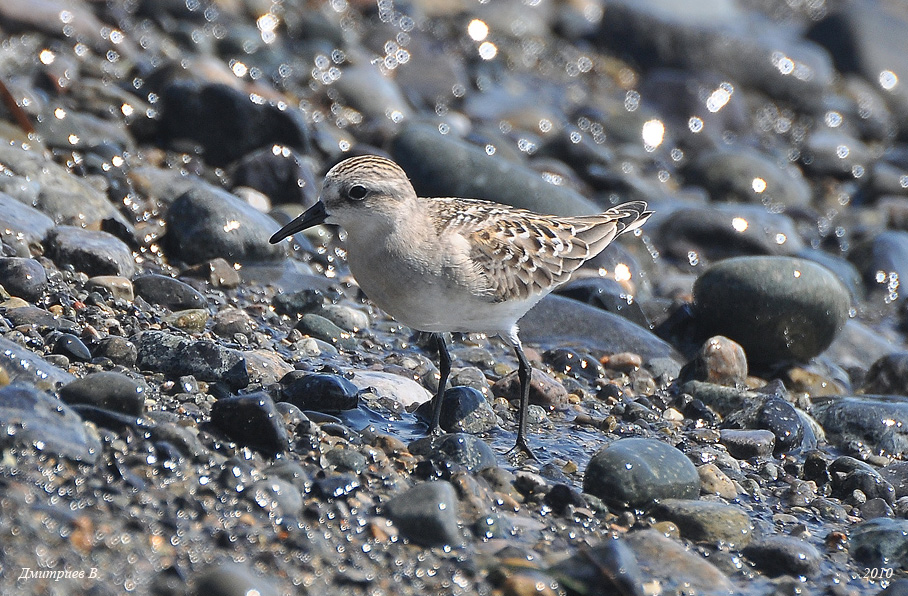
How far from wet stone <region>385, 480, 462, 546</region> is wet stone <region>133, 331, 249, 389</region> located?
60.3 inches

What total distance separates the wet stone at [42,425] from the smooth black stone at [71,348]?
94 centimetres

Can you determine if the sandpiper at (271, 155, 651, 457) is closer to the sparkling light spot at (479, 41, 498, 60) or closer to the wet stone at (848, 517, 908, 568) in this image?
the wet stone at (848, 517, 908, 568)

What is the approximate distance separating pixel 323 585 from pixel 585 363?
3782 millimetres

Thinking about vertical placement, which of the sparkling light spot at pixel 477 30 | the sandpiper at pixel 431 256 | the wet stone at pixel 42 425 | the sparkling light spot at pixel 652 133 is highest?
the sandpiper at pixel 431 256

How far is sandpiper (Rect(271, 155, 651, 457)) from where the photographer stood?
5.66 meters

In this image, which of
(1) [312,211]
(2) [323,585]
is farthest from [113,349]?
(2) [323,585]

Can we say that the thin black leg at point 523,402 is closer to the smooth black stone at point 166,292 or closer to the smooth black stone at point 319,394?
the smooth black stone at point 319,394

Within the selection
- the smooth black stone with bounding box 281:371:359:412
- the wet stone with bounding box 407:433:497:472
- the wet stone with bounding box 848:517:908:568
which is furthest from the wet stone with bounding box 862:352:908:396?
the smooth black stone with bounding box 281:371:359:412

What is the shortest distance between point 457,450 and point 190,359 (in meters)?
1.65

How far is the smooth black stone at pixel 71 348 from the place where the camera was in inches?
220

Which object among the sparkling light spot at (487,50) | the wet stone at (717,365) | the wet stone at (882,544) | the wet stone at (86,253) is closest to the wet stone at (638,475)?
the wet stone at (882,544)

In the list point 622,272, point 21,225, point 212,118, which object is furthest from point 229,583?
point 212,118

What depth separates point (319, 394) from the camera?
5891mm

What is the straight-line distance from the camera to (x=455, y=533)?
15.4 ft
